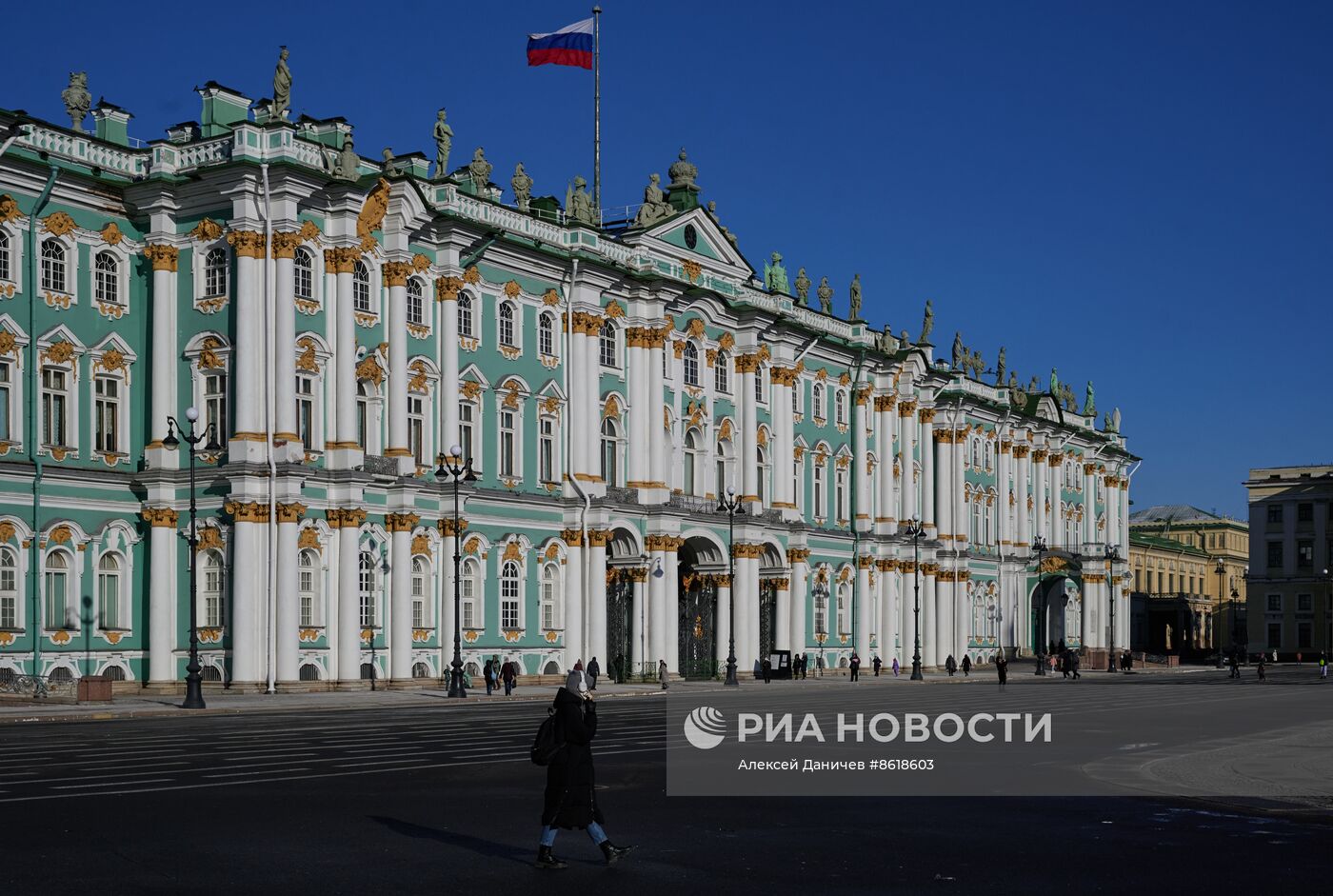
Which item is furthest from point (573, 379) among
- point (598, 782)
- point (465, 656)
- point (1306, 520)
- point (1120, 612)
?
point (1306, 520)

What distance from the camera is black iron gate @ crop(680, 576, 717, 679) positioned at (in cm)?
8050

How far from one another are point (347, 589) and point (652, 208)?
89.6 ft

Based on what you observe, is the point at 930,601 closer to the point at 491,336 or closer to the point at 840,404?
the point at 840,404

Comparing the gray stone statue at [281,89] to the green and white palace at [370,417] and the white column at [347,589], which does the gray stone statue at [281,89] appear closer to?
the green and white palace at [370,417]

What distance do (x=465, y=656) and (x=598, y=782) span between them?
40357 millimetres

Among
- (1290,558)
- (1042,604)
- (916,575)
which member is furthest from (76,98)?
(1290,558)

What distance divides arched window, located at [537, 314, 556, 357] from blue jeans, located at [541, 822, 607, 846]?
54.4 m

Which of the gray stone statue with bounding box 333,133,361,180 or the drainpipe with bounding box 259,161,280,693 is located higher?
the gray stone statue with bounding box 333,133,361,180

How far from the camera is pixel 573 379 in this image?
71.6 metres

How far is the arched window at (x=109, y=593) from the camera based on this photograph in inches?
2217

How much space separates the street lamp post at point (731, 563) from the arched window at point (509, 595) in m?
9.19

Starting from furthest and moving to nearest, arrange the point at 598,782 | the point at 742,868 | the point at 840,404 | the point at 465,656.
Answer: the point at 840,404
the point at 465,656
the point at 598,782
the point at 742,868

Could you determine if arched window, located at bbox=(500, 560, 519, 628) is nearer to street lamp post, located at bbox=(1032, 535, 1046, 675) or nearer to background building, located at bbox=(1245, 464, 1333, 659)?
street lamp post, located at bbox=(1032, 535, 1046, 675)

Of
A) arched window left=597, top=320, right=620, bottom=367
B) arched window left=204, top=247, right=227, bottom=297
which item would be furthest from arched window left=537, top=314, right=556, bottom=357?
arched window left=204, top=247, right=227, bottom=297
